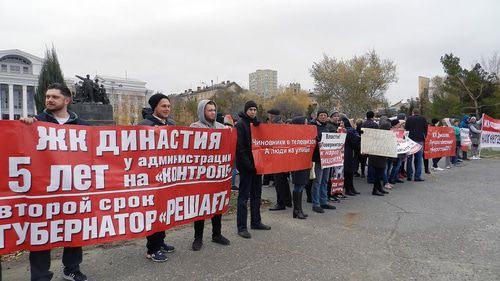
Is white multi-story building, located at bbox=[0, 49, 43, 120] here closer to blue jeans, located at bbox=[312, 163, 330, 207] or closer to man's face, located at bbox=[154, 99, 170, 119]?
blue jeans, located at bbox=[312, 163, 330, 207]

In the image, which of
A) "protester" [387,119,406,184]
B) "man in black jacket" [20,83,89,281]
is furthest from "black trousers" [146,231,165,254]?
"protester" [387,119,406,184]

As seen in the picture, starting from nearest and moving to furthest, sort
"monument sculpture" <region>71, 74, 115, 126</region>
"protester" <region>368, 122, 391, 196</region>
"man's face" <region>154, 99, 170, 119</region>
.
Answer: "man's face" <region>154, 99, 170, 119</region>
"protester" <region>368, 122, 391, 196</region>
"monument sculpture" <region>71, 74, 115, 126</region>

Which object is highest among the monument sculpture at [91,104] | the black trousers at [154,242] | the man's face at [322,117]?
the monument sculpture at [91,104]

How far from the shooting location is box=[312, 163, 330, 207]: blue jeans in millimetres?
6574

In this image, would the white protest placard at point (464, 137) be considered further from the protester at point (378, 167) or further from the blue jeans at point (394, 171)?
the protester at point (378, 167)

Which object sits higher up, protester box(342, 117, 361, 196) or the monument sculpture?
the monument sculpture

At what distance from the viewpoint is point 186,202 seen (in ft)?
14.4

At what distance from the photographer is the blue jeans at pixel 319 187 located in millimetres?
6574

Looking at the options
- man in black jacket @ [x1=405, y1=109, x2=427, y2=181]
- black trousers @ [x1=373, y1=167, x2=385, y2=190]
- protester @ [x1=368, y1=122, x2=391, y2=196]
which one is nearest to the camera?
protester @ [x1=368, y1=122, x2=391, y2=196]

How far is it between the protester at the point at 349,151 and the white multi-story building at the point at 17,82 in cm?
8632

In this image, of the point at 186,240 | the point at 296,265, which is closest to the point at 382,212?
the point at 296,265

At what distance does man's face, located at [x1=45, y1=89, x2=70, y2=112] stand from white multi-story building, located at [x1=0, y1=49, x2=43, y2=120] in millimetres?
87592

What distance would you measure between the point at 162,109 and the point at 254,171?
66.3 inches

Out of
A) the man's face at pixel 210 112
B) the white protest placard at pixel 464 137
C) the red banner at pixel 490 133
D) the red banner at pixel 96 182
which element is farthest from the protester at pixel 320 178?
the red banner at pixel 490 133
